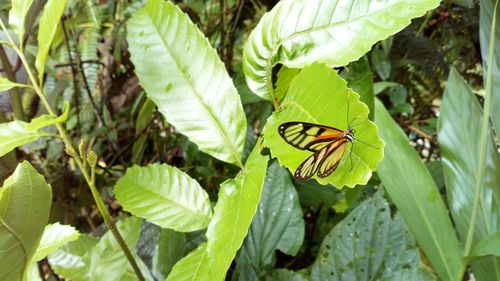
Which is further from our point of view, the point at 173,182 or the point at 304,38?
the point at 173,182

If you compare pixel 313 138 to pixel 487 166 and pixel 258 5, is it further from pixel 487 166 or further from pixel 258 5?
pixel 258 5

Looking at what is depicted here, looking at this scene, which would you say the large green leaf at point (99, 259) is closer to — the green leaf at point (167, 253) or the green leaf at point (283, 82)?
the green leaf at point (167, 253)

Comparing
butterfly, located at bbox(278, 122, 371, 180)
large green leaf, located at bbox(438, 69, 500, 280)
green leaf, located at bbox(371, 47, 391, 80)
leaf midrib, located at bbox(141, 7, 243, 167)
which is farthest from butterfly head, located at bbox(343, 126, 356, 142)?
green leaf, located at bbox(371, 47, 391, 80)

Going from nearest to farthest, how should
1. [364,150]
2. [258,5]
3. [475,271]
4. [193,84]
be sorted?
1. [364,150]
2. [193,84]
3. [475,271]
4. [258,5]

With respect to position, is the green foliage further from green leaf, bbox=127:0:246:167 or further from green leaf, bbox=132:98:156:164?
green leaf, bbox=132:98:156:164

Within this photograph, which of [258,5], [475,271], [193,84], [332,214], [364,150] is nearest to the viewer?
[364,150]

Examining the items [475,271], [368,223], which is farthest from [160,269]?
[475,271]

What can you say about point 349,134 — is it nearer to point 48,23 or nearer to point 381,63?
point 48,23
